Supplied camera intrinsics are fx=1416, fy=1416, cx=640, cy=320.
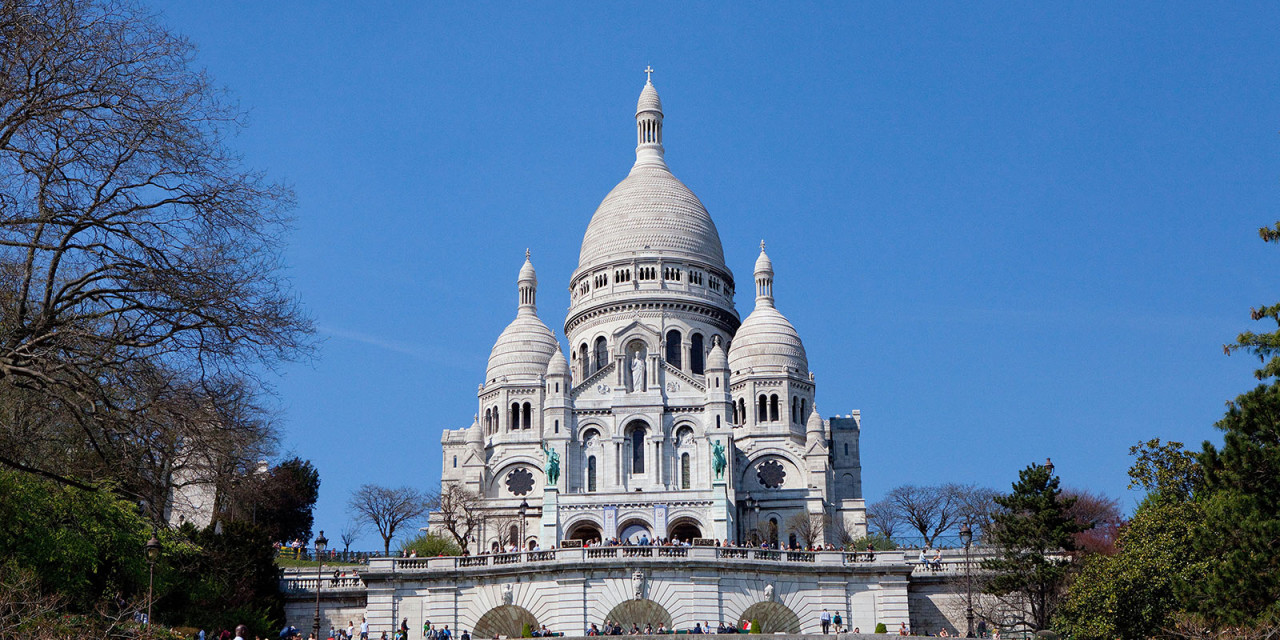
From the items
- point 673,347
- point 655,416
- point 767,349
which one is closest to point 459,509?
point 655,416

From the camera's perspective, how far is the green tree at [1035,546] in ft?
147

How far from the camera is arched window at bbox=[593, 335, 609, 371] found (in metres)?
96.9

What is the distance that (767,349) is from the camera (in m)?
92.7

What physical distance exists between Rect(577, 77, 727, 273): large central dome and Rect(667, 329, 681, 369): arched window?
595cm

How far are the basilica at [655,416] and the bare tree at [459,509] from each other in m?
0.60

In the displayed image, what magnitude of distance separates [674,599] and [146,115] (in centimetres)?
3206

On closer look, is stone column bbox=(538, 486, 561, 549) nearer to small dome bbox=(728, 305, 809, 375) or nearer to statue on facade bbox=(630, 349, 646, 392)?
statue on facade bbox=(630, 349, 646, 392)

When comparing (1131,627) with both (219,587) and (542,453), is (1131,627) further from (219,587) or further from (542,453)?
(542,453)

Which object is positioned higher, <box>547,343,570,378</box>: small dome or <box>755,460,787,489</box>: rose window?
<box>547,343,570,378</box>: small dome

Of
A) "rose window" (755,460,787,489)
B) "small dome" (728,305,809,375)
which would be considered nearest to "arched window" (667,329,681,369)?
"small dome" (728,305,809,375)

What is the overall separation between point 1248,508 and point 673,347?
66.4 meters

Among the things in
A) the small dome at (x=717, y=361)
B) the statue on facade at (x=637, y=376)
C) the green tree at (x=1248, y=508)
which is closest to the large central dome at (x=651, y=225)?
the statue on facade at (x=637, y=376)

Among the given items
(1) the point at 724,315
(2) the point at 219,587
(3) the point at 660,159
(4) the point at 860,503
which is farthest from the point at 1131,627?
(3) the point at 660,159

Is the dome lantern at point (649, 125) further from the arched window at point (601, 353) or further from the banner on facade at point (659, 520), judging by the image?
the banner on facade at point (659, 520)
